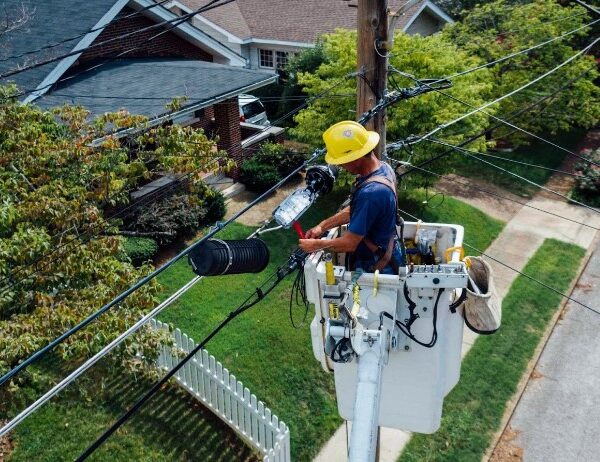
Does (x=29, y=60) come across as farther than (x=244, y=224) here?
No

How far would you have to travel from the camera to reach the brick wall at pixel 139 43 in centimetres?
1594

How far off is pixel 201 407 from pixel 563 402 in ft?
19.6

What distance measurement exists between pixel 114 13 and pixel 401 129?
Answer: 6.92 meters

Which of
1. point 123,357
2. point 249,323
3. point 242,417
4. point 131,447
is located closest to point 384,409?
point 123,357

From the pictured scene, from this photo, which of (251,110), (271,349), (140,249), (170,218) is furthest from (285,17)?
(271,349)

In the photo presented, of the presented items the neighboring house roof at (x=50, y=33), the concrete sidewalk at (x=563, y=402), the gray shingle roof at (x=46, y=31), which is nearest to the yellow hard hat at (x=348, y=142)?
the concrete sidewalk at (x=563, y=402)

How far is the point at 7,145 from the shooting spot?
8.14m

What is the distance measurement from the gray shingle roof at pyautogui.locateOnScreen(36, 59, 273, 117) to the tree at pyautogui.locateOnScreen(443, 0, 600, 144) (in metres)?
7.53

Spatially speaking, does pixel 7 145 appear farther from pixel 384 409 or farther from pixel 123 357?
pixel 384 409

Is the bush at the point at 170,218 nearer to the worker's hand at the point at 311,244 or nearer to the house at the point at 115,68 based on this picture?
the house at the point at 115,68

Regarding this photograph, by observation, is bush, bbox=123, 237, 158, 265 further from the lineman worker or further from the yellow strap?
the yellow strap

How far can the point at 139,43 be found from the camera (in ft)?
55.5

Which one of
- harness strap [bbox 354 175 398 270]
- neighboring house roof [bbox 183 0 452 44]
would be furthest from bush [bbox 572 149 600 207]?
harness strap [bbox 354 175 398 270]

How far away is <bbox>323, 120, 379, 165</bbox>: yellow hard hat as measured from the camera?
451 cm
